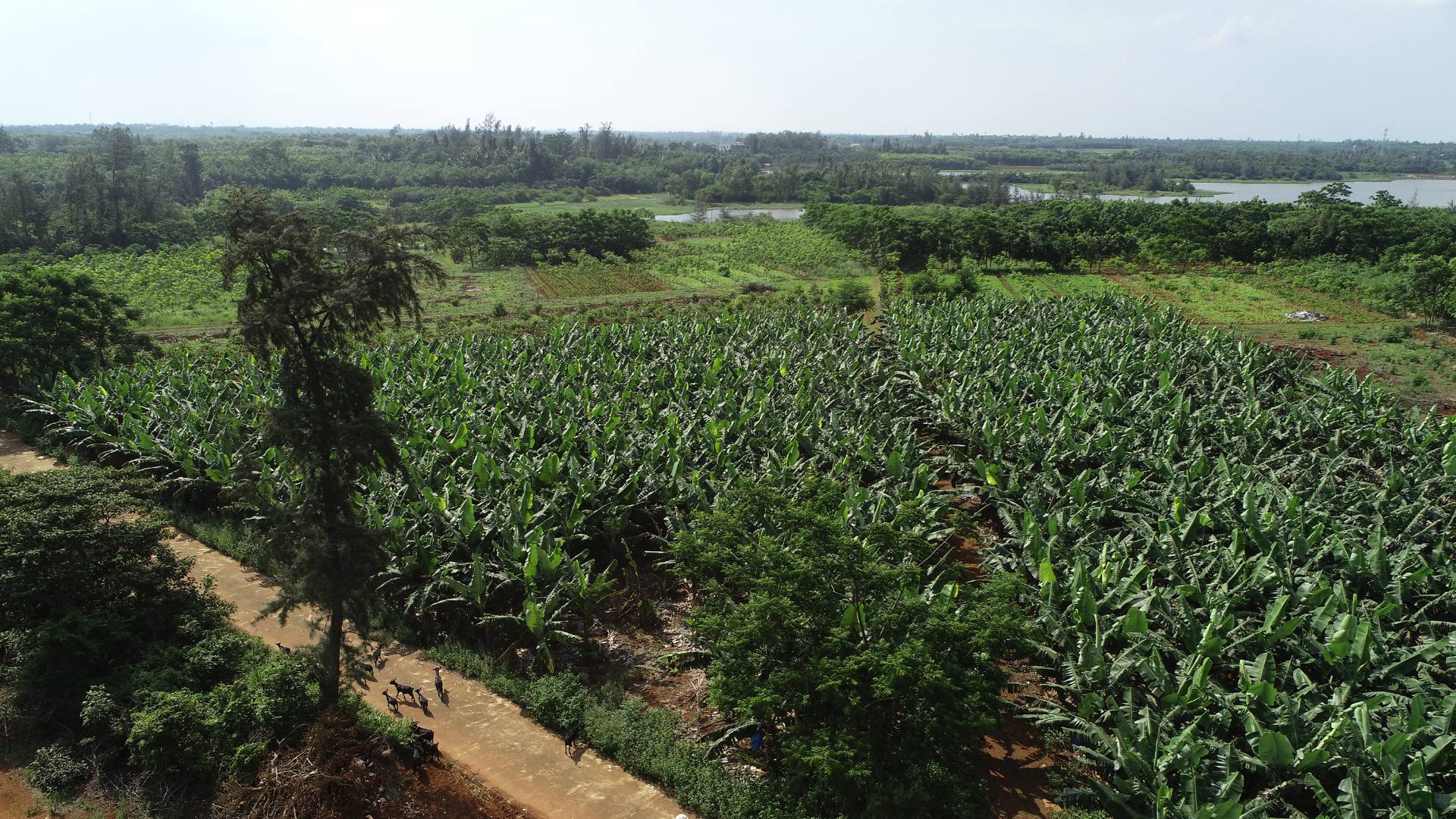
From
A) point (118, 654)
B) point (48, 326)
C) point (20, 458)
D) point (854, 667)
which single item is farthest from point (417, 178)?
point (854, 667)

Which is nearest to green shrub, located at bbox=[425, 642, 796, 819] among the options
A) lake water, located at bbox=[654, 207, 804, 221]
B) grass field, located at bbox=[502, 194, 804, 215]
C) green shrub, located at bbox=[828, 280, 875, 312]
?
green shrub, located at bbox=[828, 280, 875, 312]

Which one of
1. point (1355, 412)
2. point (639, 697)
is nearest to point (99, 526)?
point (639, 697)

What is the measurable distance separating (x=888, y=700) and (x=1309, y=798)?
5.27 m

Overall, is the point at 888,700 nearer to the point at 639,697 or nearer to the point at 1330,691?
the point at 639,697

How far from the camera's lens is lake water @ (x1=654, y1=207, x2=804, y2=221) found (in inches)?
3851

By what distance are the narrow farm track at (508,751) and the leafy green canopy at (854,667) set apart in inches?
73.4

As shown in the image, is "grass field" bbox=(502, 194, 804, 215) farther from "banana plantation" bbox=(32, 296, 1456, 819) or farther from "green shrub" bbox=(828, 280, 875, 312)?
"banana plantation" bbox=(32, 296, 1456, 819)

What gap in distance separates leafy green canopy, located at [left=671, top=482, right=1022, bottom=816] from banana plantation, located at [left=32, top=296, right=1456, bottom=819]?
67.9 inches

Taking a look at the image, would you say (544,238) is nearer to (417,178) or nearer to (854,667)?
(854,667)

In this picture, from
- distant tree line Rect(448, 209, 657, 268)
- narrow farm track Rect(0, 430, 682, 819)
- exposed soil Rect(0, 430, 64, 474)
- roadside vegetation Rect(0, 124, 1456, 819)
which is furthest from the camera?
distant tree line Rect(448, 209, 657, 268)

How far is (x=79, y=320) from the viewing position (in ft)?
85.9

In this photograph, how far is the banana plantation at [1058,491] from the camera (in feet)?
32.7

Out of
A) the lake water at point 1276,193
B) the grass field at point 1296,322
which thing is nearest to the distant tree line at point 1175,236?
the grass field at point 1296,322

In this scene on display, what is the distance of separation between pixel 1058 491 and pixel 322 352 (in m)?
13.9
